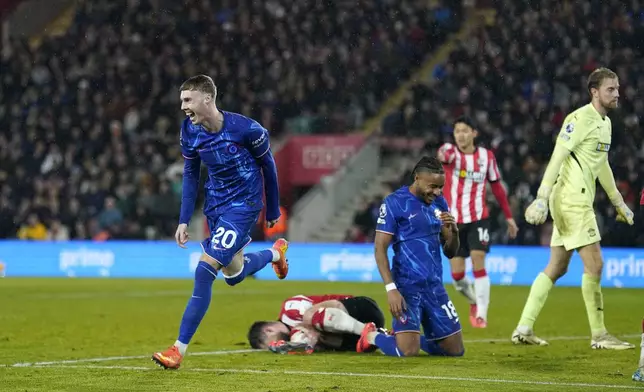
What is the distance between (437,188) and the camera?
368 inches

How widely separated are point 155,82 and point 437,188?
22.2m

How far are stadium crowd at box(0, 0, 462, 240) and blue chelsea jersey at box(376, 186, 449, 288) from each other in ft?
55.5

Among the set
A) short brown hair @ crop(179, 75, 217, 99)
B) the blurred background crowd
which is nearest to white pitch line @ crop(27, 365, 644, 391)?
short brown hair @ crop(179, 75, 217, 99)

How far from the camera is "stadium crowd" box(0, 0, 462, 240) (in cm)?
2698

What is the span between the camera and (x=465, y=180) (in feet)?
42.4

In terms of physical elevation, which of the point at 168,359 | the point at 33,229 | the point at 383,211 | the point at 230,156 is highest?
the point at 230,156

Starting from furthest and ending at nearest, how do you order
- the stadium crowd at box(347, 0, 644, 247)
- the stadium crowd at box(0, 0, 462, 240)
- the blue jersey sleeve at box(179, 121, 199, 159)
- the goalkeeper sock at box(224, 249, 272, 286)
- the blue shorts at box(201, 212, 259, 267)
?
1. the stadium crowd at box(0, 0, 462, 240)
2. the stadium crowd at box(347, 0, 644, 247)
3. the goalkeeper sock at box(224, 249, 272, 286)
4. the blue jersey sleeve at box(179, 121, 199, 159)
5. the blue shorts at box(201, 212, 259, 267)

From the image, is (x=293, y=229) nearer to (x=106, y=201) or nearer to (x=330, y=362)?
(x=106, y=201)

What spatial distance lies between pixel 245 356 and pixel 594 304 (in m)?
3.21

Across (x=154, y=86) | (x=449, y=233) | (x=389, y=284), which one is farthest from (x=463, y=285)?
(x=154, y=86)

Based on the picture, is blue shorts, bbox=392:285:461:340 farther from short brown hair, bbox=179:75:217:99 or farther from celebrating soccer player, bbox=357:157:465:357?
short brown hair, bbox=179:75:217:99

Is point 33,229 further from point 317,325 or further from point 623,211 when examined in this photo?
point 623,211

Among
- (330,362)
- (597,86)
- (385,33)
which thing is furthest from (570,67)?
(330,362)

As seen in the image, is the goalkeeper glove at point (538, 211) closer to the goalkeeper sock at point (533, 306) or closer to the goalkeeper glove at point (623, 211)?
the goalkeeper glove at point (623, 211)
